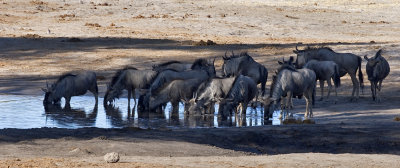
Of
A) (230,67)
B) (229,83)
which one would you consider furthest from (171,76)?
(229,83)

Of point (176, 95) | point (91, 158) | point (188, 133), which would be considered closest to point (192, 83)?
point (176, 95)

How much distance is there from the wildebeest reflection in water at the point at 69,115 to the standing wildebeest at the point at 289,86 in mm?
3755

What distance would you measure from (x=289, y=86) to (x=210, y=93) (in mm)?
1673

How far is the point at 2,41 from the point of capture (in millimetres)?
33156

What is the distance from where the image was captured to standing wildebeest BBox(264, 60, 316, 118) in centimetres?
1748

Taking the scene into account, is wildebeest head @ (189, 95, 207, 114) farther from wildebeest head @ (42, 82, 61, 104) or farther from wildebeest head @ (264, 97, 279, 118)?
wildebeest head @ (42, 82, 61, 104)

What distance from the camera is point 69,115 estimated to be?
1820 centimetres

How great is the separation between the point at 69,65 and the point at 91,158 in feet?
59.2

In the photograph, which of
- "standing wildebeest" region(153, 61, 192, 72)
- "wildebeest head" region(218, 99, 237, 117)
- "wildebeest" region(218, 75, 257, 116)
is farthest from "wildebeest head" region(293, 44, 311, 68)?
"wildebeest head" region(218, 99, 237, 117)

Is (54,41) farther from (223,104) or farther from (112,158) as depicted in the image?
(112,158)

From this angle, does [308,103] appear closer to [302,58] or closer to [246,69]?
[246,69]

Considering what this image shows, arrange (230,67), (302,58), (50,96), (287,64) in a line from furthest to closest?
1. (302,58)
2. (230,67)
3. (50,96)
4. (287,64)

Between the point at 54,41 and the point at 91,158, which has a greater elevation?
the point at 91,158

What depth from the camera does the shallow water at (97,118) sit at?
16562mm
